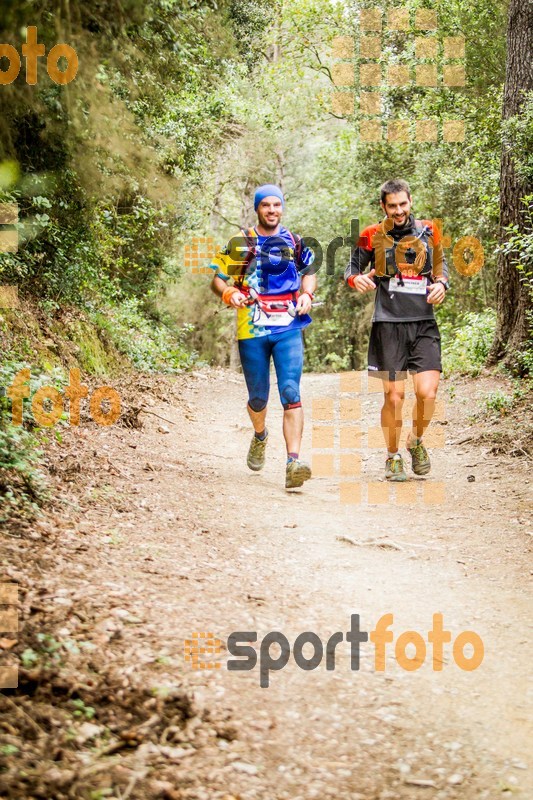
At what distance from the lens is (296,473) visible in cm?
685

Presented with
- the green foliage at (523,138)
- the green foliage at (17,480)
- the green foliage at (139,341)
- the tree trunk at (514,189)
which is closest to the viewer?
the green foliage at (17,480)

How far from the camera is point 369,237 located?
7.02 m

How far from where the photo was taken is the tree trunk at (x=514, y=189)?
11.3 meters

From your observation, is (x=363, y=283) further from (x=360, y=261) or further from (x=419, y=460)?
(x=419, y=460)

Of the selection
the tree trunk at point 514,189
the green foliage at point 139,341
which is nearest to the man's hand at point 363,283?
the tree trunk at point 514,189

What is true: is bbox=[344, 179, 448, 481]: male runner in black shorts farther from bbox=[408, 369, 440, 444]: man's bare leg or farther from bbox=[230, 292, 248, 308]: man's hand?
bbox=[230, 292, 248, 308]: man's hand

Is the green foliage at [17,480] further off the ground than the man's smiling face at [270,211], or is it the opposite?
the man's smiling face at [270,211]

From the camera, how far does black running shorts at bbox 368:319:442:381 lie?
7.15m

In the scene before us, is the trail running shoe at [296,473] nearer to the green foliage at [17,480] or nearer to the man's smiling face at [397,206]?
the man's smiling face at [397,206]

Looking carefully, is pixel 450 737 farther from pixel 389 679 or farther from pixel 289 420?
pixel 289 420

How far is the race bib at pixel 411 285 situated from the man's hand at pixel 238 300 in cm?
133

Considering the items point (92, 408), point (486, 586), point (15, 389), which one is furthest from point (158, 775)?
point (92, 408)

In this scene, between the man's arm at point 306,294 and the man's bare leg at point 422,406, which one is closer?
the man's arm at point 306,294

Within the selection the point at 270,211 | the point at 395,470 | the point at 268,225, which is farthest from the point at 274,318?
the point at 395,470
